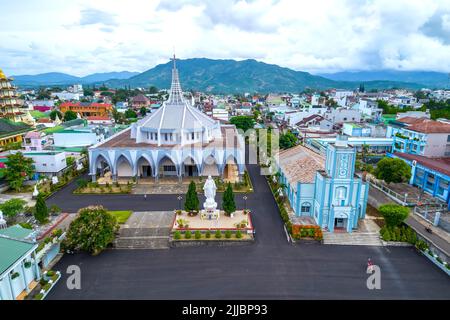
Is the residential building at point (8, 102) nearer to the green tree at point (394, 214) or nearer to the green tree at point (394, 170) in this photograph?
the green tree at point (394, 170)

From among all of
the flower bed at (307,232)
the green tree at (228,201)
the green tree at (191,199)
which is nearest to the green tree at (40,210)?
the green tree at (191,199)

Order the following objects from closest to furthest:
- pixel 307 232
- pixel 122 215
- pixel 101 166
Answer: pixel 307 232, pixel 122 215, pixel 101 166

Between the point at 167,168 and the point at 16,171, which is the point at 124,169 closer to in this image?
the point at 167,168

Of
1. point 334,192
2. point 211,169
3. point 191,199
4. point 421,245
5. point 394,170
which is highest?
point 334,192

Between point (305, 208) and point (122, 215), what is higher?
point (305, 208)

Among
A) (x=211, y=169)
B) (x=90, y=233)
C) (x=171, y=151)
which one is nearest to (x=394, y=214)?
(x=211, y=169)

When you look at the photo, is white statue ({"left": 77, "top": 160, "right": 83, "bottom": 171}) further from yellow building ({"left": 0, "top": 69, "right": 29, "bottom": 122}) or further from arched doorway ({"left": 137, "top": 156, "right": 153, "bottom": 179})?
yellow building ({"left": 0, "top": 69, "right": 29, "bottom": 122})
